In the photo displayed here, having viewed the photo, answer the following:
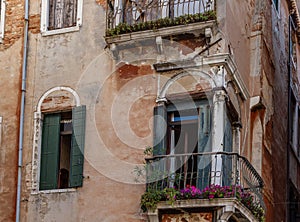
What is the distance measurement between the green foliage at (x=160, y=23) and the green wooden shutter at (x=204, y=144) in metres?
1.86

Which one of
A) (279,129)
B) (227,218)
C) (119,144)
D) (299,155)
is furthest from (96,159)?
(299,155)

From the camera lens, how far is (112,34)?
69.8ft

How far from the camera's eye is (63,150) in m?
21.6

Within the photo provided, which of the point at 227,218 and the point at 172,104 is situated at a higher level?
the point at 172,104

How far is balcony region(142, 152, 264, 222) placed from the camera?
62.6ft

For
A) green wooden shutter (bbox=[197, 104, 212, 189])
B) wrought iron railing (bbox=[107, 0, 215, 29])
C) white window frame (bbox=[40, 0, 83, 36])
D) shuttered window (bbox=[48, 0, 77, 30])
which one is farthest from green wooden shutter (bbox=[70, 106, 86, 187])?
green wooden shutter (bbox=[197, 104, 212, 189])

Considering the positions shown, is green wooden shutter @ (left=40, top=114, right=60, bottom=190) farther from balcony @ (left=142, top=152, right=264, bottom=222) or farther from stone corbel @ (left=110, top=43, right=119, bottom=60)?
balcony @ (left=142, top=152, right=264, bottom=222)

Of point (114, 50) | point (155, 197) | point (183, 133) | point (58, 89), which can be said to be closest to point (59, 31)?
point (58, 89)

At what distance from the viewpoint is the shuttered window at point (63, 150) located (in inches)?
828

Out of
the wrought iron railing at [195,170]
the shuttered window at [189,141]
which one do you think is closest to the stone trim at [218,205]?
the wrought iron railing at [195,170]

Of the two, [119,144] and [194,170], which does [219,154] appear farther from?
[119,144]

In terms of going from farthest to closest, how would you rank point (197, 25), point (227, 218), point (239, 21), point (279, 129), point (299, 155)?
point (299, 155) < point (279, 129) < point (239, 21) < point (197, 25) < point (227, 218)

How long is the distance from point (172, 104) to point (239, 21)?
293cm

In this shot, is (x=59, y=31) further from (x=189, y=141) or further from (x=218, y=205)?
Result: (x=218, y=205)
